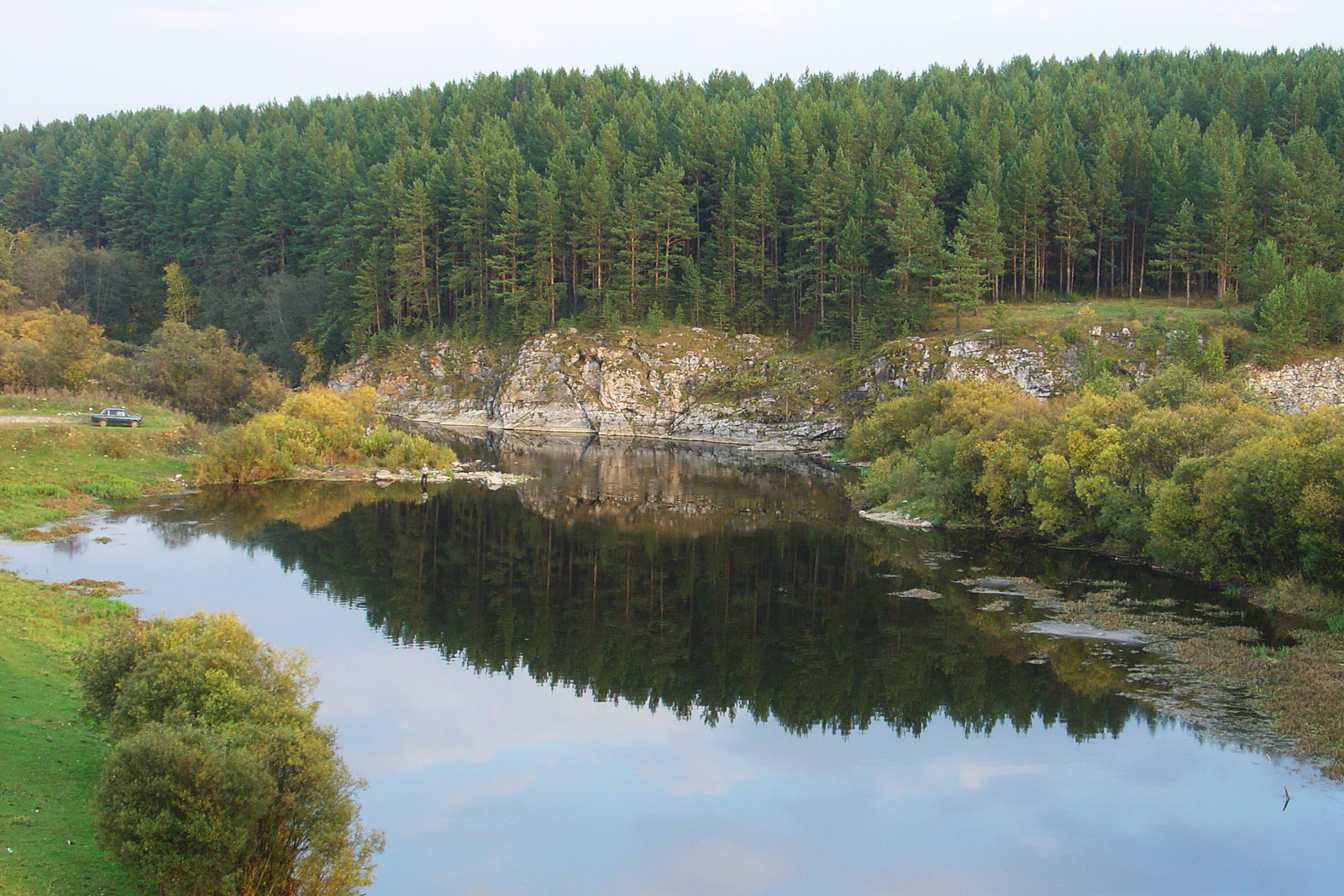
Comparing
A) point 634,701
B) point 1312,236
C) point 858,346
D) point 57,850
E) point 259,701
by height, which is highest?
point 1312,236

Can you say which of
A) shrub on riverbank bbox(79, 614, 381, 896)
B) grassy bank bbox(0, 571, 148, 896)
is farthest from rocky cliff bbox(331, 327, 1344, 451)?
shrub on riverbank bbox(79, 614, 381, 896)

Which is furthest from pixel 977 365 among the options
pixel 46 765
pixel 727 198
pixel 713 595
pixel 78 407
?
pixel 46 765

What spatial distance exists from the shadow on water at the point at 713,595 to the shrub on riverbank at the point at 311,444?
2.16 m

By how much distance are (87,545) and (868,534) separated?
35496 millimetres

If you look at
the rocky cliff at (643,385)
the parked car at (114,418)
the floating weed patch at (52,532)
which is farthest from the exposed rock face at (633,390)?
the floating weed patch at (52,532)

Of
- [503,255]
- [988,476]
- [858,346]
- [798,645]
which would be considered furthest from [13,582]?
[503,255]

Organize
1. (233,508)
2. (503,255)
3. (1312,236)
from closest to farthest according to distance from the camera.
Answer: (233,508)
(1312,236)
(503,255)

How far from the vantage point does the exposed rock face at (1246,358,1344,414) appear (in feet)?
246

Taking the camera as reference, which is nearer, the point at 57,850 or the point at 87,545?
the point at 57,850

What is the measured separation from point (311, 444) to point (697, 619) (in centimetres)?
3864

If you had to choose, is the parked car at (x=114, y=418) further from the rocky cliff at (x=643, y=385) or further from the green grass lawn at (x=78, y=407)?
the rocky cliff at (x=643, y=385)

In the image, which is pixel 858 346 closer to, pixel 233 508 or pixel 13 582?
pixel 233 508

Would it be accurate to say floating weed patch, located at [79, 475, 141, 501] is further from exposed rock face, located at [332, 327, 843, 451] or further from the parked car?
exposed rock face, located at [332, 327, 843, 451]

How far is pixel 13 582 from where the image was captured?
34.5 m
